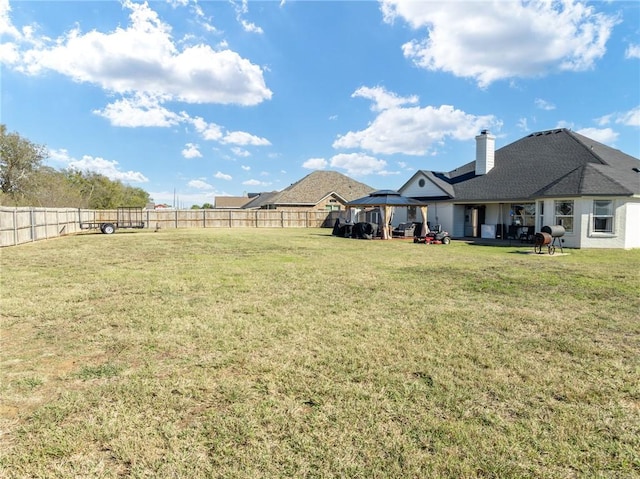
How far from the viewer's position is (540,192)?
17797 mm

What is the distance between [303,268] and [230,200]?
67.9 m

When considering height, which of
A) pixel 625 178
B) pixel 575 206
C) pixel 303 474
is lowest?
pixel 303 474

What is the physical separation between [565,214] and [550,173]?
392 centimetres

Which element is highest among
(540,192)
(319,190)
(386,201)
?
→ (319,190)

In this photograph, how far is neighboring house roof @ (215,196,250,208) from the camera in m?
73.3

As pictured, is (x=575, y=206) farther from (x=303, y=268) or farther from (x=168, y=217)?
(x=168, y=217)

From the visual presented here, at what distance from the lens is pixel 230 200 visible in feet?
246

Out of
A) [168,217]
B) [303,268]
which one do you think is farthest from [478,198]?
[168,217]

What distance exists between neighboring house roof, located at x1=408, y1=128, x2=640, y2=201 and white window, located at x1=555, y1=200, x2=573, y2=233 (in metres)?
0.71

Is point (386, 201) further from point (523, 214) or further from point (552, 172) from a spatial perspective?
point (552, 172)

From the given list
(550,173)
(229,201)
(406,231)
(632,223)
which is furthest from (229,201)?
(632,223)

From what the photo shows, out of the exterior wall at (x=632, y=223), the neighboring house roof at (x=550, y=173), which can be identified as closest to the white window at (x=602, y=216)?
the exterior wall at (x=632, y=223)

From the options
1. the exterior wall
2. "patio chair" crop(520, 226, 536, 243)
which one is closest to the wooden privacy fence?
"patio chair" crop(520, 226, 536, 243)

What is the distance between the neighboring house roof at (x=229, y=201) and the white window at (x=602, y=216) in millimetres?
62607
